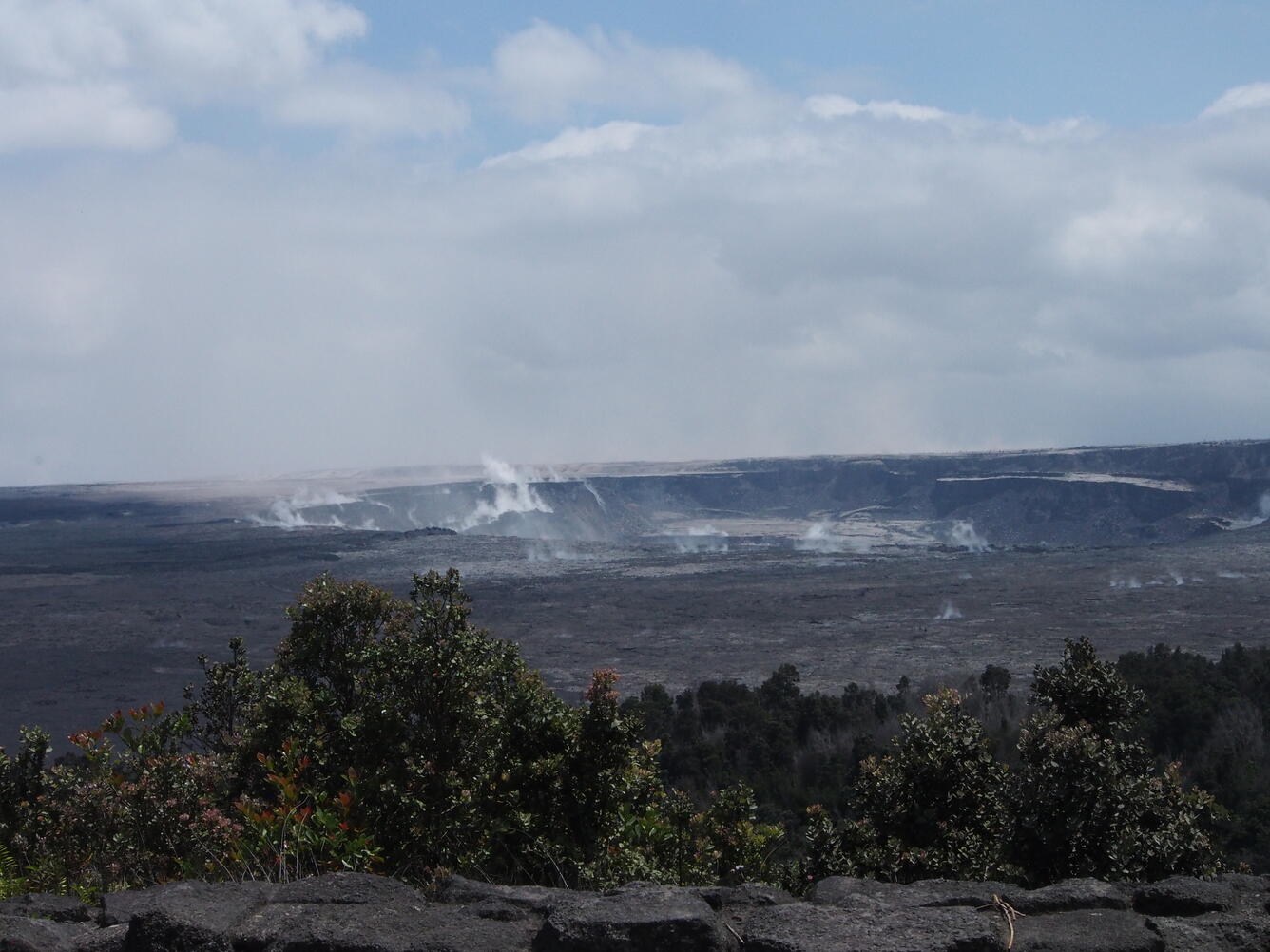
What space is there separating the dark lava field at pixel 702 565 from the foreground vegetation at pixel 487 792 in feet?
79.3

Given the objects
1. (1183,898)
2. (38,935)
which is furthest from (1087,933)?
(38,935)

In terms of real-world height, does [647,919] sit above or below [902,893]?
above

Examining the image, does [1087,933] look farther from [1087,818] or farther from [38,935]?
[38,935]

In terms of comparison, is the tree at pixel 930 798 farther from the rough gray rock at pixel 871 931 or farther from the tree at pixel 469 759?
the rough gray rock at pixel 871 931

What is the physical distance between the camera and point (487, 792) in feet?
26.4

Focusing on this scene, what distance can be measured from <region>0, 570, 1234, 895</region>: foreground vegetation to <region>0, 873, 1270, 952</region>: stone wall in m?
1.21

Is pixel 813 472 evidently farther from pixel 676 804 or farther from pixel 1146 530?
pixel 676 804

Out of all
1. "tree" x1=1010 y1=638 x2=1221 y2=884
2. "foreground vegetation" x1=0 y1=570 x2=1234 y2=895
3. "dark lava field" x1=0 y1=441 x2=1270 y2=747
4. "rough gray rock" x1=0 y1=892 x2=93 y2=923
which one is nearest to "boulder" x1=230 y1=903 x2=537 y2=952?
"rough gray rock" x1=0 y1=892 x2=93 y2=923

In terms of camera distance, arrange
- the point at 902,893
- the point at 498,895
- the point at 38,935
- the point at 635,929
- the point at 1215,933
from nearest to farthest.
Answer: the point at 635,929, the point at 1215,933, the point at 38,935, the point at 902,893, the point at 498,895

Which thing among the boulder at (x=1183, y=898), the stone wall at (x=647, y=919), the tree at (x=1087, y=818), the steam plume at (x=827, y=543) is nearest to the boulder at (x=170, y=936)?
the stone wall at (x=647, y=919)

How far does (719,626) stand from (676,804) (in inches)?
1640

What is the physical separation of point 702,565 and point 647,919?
7171cm

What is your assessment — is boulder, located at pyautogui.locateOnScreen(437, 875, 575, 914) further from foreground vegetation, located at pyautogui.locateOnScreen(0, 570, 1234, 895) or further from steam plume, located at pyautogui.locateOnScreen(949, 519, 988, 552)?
steam plume, located at pyautogui.locateOnScreen(949, 519, 988, 552)

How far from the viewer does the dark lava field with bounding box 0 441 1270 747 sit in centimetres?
4200
